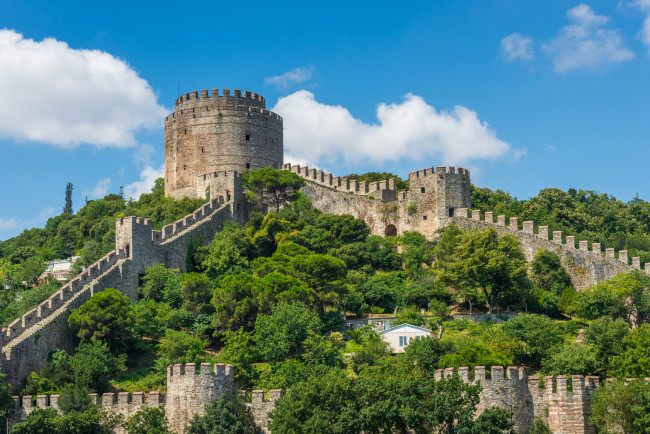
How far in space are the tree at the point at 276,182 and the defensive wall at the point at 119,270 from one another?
1262 millimetres

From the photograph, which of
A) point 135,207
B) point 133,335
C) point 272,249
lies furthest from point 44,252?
point 133,335

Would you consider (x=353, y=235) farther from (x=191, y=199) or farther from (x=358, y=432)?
(x=358, y=432)

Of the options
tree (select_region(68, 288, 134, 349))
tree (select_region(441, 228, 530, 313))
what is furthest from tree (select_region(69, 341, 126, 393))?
tree (select_region(441, 228, 530, 313))

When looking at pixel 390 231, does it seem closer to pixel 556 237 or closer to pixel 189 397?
pixel 556 237

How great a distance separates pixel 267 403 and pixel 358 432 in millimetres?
3766

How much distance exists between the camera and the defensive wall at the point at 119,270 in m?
41.3

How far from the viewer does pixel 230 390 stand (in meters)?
35.5

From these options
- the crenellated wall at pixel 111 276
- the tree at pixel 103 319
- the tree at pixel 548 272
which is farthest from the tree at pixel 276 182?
the tree at pixel 103 319

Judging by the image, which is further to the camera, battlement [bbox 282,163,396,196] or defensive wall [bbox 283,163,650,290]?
battlement [bbox 282,163,396,196]

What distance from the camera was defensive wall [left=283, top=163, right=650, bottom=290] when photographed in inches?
2076

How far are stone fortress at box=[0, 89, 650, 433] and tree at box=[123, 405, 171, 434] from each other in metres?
0.39

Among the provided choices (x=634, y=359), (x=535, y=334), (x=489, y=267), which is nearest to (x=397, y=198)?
(x=489, y=267)

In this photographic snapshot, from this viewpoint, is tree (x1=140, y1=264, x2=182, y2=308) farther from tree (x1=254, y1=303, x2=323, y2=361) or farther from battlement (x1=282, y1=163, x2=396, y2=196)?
battlement (x1=282, y1=163, x2=396, y2=196)

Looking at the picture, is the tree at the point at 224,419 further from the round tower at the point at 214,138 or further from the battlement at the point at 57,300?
the round tower at the point at 214,138
